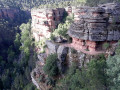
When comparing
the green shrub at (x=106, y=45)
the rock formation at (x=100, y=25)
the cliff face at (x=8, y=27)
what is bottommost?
the cliff face at (x=8, y=27)

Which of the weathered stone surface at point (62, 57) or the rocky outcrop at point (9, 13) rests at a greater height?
the rocky outcrop at point (9, 13)

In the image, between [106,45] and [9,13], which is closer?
[106,45]

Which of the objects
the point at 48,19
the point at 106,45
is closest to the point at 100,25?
the point at 106,45

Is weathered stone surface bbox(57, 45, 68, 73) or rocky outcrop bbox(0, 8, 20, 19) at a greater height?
rocky outcrop bbox(0, 8, 20, 19)

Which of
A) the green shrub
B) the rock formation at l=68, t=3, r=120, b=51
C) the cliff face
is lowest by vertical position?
the cliff face

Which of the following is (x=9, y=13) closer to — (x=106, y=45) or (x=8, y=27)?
(x=8, y=27)

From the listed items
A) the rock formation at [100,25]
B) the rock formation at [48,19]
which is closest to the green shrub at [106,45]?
the rock formation at [100,25]

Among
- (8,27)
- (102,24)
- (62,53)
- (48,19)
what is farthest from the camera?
(8,27)

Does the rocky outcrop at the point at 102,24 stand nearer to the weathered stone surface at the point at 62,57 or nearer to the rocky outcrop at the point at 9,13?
the weathered stone surface at the point at 62,57

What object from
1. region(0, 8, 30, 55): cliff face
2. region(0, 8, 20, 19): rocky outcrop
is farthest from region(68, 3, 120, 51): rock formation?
region(0, 8, 20, 19): rocky outcrop

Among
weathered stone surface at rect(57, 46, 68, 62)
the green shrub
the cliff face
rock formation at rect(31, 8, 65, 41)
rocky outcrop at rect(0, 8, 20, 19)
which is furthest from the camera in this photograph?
rocky outcrop at rect(0, 8, 20, 19)

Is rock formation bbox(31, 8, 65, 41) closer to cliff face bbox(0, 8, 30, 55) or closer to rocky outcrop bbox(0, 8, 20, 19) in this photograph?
cliff face bbox(0, 8, 30, 55)

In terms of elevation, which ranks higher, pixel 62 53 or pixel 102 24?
pixel 102 24

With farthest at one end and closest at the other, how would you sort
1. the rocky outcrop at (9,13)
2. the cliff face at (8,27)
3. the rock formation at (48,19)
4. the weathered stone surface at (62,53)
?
the rocky outcrop at (9,13), the cliff face at (8,27), the rock formation at (48,19), the weathered stone surface at (62,53)
